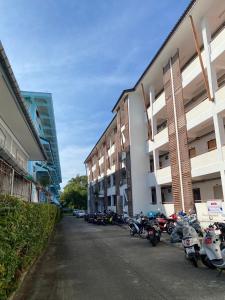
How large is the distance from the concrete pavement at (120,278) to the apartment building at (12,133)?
8.86 ft

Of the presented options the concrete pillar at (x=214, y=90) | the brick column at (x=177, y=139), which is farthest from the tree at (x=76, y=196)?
the concrete pillar at (x=214, y=90)

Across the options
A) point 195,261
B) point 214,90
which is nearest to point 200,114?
point 214,90

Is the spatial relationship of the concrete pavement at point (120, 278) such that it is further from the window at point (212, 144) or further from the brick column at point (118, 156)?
the brick column at point (118, 156)

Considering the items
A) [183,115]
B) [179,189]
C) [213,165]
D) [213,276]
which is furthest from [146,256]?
[183,115]

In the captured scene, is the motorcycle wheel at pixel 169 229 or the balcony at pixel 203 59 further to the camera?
the balcony at pixel 203 59

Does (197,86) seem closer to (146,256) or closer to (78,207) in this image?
(146,256)

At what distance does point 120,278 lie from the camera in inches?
261

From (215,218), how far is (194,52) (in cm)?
1216

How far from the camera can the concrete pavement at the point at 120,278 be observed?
5.45 m

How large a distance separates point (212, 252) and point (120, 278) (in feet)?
8.08

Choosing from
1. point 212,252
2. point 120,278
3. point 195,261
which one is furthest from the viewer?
point 195,261

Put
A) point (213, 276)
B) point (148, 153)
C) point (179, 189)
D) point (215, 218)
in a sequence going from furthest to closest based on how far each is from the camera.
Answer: point (148, 153) → point (179, 189) → point (215, 218) → point (213, 276)

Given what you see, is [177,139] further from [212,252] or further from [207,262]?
[212,252]

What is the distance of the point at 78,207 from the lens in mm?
77250
